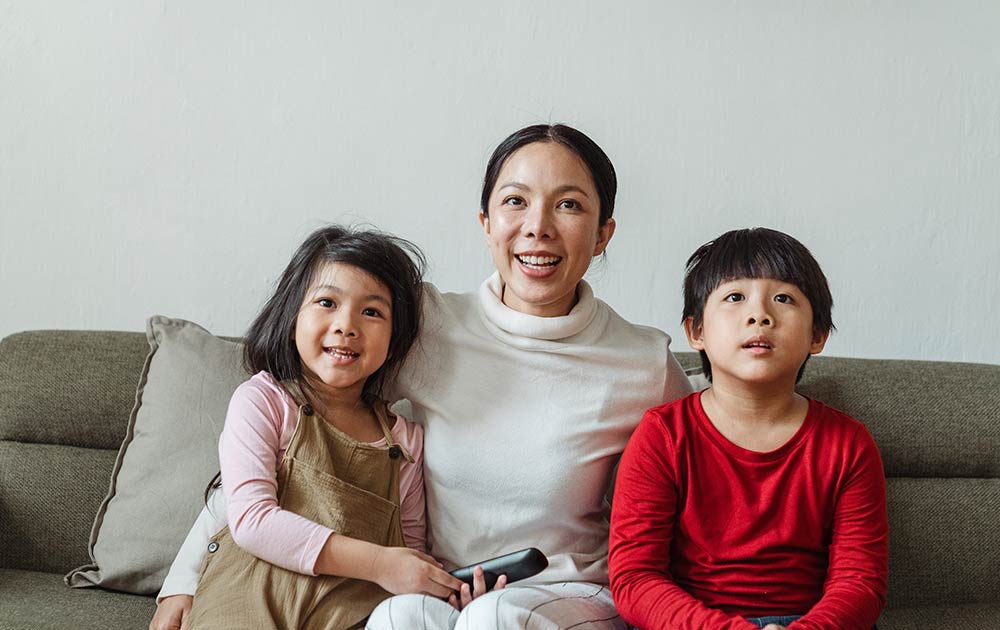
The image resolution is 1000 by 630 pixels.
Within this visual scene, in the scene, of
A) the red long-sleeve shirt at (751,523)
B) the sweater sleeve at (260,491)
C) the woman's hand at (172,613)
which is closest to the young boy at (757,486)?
the red long-sleeve shirt at (751,523)

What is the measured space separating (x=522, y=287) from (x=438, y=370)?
0.21 metres

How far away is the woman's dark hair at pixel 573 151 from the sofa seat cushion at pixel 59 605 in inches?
35.9

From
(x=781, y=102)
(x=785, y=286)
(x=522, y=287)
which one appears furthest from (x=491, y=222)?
(x=781, y=102)

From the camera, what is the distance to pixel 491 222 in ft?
5.46

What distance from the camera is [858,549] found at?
56.3 inches

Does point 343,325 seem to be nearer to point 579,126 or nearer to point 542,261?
point 542,261

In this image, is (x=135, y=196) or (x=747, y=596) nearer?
(x=747, y=596)

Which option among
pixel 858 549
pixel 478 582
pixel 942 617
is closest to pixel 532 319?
pixel 478 582

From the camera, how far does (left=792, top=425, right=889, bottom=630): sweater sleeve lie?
4.52 ft

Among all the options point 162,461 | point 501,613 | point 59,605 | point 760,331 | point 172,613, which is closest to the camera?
point 501,613

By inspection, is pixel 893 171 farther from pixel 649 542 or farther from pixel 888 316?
pixel 649 542

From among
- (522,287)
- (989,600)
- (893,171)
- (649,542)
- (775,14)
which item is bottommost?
(989,600)

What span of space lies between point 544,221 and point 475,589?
0.58 m

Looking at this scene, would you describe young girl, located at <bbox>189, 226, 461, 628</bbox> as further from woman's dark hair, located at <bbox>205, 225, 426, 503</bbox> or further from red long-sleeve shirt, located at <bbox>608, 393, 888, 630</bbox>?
red long-sleeve shirt, located at <bbox>608, 393, 888, 630</bbox>
